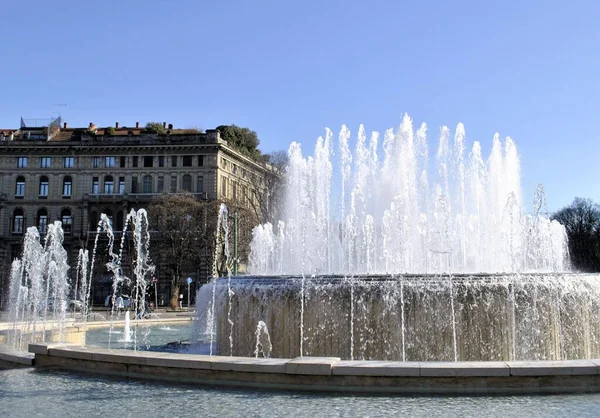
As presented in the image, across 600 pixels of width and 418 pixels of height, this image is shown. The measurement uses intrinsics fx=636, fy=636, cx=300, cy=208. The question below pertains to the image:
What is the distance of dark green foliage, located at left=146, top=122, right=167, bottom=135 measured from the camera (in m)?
74.9

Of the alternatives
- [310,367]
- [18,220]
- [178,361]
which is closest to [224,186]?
[18,220]

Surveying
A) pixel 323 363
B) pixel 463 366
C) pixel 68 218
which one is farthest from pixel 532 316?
pixel 68 218

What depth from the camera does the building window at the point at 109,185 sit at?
71500mm

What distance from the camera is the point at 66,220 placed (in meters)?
71.8

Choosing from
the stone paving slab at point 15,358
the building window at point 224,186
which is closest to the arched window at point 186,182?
the building window at point 224,186

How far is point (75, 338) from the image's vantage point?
20.2 metres

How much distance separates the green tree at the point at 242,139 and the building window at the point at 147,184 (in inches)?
456

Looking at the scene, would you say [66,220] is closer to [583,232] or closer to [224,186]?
[224,186]

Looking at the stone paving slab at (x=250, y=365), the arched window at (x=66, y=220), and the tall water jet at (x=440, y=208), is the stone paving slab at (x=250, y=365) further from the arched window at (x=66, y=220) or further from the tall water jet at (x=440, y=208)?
the arched window at (x=66, y=220)

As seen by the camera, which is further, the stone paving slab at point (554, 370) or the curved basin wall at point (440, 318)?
the curved basin wall at point (440, 318)

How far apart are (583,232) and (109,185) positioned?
184 ft

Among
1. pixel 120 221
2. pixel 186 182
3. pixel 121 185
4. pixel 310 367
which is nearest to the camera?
pixel 310 367

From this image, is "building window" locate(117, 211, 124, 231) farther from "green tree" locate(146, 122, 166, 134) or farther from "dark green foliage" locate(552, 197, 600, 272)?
"dark green foliage" locate(552, 197, 600, 272)

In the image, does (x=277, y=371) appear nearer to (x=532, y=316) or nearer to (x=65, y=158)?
(x=532, y=316)
